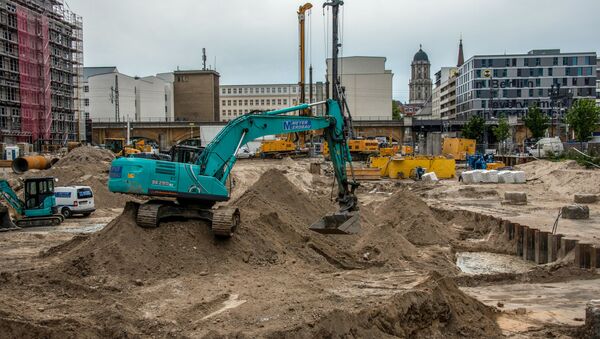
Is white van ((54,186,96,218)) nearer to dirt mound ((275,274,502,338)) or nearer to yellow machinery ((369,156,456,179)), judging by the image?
dirt mound ((275,274,502,338))

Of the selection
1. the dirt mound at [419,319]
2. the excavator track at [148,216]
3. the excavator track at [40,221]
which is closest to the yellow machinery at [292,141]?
the excavator track at [40,221]

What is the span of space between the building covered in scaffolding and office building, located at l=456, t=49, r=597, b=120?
70.6 m

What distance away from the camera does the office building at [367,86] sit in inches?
3435

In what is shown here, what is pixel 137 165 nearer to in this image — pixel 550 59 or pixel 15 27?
pixel 15 27

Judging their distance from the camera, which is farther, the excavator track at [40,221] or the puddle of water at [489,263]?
the excavator track at [40,221]

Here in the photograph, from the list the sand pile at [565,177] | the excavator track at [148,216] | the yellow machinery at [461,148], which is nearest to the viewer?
the excavator track at [148,216]

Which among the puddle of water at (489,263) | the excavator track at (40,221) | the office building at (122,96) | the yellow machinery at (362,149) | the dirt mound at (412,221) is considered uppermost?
the office building at (122,96)

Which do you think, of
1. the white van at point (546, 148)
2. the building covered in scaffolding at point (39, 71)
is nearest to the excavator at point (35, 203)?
the building covered in scaffolding at point (39, 71)

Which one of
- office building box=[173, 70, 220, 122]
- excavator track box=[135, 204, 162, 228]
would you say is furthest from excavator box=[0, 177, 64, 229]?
office building box=[173, 70, 220, 122]

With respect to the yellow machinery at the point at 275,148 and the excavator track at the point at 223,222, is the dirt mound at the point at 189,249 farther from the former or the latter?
the yellow machinery at the point at 275,148

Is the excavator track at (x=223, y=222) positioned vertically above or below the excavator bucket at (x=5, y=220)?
above

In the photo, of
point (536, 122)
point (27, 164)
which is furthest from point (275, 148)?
point (536, 122)

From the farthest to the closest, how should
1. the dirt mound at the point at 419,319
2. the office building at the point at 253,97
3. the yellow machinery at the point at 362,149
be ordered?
the office building at the point at 253,97, the yellow machinery at the point at 362,149, the dirt mound at the point at 419,319

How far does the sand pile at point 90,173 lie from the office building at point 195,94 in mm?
62844
